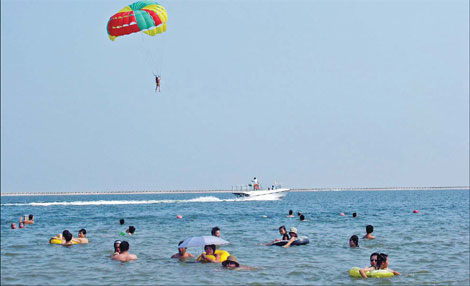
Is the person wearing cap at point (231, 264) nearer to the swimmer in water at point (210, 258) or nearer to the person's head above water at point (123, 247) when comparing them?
the swimmer in water at point (210, 258)

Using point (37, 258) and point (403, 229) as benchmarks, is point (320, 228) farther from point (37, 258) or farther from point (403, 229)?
point (37, 258)

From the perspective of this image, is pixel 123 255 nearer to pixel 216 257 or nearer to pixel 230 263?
pixel 216 257

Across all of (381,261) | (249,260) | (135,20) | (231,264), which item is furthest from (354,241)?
(135,20)

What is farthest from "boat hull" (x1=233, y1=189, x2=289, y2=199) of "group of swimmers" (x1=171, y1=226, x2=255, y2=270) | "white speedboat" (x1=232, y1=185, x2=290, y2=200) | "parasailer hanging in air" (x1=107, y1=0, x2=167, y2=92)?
"group of swimmers" (x1=171, y1=226, x2=255, y2=270)

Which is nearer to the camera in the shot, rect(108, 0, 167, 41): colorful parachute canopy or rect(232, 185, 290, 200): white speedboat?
rect(108, 0, 167, 41): colorful parachute canopy

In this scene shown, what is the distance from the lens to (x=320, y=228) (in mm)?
39062

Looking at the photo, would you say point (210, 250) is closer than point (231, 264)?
No

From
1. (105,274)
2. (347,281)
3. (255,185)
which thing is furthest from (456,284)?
(255,185)

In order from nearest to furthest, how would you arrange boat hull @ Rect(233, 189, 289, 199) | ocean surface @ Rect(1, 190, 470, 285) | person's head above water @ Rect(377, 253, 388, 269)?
ocean surface @ Rect(1, 190, 470, 285) < person's head above water @ Rect(377, 253, 388, 269) < boat hull @ Rect(233, 189, 289, 199)

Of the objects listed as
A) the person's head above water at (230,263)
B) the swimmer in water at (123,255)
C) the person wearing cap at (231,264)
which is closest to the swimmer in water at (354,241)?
the person wearing cap at (231,264)

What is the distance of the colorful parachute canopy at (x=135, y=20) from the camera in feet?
129

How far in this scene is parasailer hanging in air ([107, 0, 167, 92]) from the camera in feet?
129

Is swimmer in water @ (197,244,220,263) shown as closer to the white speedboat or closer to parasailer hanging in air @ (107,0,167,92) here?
parasailer hanging in air @ (107,0,167,92)

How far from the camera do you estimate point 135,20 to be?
39281 millimetres
